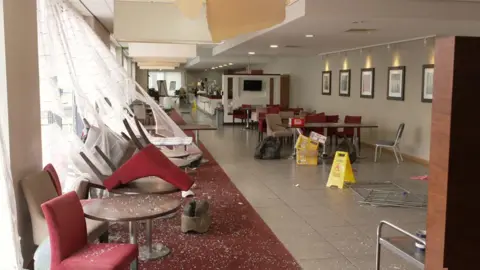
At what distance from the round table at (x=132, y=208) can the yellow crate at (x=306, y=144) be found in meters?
5.43

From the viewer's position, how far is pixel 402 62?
34.5ft

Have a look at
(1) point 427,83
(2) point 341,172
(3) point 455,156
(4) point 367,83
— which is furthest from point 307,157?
(3) point 455,156

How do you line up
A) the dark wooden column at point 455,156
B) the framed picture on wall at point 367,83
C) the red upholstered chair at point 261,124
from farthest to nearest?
the red upholstered chair at point 261,124
the framed picture on wall at point 367,83
the dark wooden column at point 455,156

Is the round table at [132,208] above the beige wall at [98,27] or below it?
below

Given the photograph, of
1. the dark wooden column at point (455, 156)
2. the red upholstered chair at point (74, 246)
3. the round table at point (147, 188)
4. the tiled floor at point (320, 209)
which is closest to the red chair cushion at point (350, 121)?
the tiled floor at point (320, 209)

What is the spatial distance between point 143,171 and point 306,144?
5.13 metres

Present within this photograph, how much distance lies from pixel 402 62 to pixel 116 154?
703cm

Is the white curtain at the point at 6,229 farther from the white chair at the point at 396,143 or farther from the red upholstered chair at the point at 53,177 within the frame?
the white chair at the point at 396,143

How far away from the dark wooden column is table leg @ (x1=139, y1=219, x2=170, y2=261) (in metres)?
2.81

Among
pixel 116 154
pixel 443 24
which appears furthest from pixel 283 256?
pixel 443 24

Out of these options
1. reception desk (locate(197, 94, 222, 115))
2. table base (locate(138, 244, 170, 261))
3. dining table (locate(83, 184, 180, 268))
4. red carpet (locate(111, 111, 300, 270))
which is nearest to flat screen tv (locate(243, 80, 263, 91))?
reception desk (locate(197, 94, 222, 115))

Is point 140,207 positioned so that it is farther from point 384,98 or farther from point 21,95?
point 384,98

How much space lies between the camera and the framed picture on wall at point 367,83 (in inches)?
467

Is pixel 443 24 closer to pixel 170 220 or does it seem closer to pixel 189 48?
pixel 170 220
